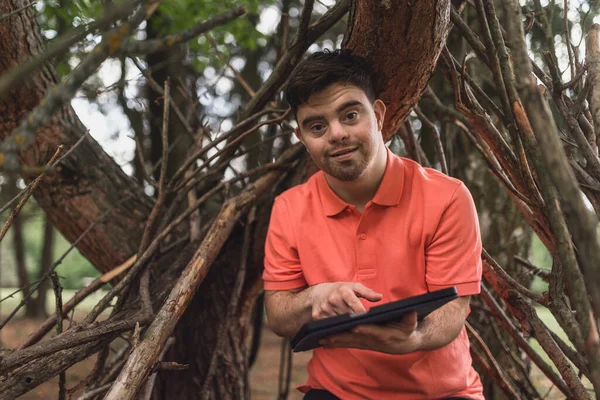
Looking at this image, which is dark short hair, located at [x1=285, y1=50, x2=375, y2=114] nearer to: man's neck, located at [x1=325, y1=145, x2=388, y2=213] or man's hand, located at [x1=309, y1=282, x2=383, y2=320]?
man's neck, located at [x1=325, y1=145, x2=388, y2=213]

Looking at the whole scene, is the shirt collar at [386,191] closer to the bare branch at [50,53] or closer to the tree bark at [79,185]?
the tree bark at [79,185]

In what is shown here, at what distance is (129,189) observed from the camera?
3.03m

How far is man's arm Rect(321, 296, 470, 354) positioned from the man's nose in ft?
2.36

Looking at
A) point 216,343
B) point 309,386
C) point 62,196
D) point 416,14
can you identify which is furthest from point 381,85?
point 62,196

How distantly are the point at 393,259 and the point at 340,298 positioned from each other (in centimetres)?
39

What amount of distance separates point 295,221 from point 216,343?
0.96 metres

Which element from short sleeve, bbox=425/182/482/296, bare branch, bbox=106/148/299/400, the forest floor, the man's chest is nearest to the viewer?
bare branch, bbox=106/148/299/400

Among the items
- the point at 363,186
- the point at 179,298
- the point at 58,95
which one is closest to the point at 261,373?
the point at 179,298

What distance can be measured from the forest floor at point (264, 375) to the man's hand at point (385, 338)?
5.63 ft

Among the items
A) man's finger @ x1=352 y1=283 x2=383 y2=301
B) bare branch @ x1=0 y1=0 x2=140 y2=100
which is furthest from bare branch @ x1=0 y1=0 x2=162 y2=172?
man's finger @ x1=352 y1=283 x2=383 y2=301

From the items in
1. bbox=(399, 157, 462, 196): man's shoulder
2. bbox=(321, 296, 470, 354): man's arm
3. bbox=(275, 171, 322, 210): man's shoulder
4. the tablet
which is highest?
bbox=(275, 171, 322, 210): man's shoulder

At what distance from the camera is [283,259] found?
2.20 meters

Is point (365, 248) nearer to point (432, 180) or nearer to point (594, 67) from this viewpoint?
point (432, 180)

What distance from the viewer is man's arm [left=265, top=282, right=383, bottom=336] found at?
5.48 ft
